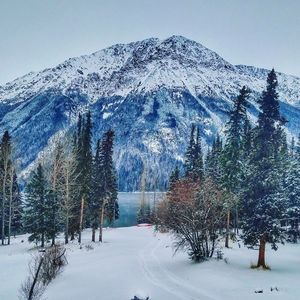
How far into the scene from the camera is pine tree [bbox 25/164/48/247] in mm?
40406

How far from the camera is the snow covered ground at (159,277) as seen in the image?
1948cm

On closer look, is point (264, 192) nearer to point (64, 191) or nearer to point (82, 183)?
point (64, 191)

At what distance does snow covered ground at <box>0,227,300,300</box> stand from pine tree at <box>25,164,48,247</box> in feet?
16.6

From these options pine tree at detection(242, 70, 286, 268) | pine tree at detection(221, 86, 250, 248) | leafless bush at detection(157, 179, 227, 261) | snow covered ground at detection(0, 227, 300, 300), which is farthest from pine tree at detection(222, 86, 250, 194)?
leafless bush at detection(157, 179, 227, 261)

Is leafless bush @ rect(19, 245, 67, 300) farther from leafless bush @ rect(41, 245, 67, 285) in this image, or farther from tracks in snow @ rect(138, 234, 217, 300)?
tracks in snow @ rect(138, 234, 217, 300)

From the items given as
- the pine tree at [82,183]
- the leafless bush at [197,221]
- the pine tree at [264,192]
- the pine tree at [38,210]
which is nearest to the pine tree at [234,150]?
the pine tree at [264,192]

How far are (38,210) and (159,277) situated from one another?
2115 cm

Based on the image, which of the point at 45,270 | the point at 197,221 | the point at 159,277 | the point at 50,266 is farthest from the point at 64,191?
the point at 159,277

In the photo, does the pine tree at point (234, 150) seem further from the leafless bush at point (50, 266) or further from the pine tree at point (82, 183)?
the leafless bush at point (50, 266)

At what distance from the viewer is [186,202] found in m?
29.7

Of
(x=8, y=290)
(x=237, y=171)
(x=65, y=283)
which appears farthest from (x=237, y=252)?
(x=8, y=290)

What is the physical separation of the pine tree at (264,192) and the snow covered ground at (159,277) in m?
2.41

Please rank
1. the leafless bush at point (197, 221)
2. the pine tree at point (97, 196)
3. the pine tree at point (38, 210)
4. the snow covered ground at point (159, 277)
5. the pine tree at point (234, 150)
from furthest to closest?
the pine tree at point (97, 196) → the pine tree at point (234, 150) → the pine tree at point (38, 210) → the leafless bush at point (197, 221) → the snow covered ground at point (159, 277)

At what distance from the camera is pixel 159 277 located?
24.1 meters
